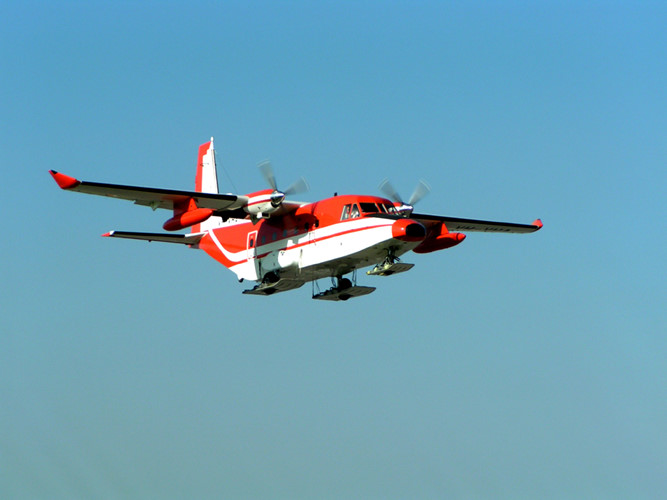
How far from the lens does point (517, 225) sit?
127ft

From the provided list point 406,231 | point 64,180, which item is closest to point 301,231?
point 406,231

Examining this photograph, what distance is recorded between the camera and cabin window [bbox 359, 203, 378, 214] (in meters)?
31.8

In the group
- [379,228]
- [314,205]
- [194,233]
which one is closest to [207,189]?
[194,233]

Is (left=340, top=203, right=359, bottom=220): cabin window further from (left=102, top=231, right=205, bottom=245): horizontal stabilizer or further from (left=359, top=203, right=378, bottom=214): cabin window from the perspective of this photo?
(left=102, top=231, right=205, bottom=245): horizontal stabilizer

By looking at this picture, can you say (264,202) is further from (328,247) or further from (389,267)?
(389,267)

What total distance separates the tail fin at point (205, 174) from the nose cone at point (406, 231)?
9955mm

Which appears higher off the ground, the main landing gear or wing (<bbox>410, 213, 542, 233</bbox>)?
wing (<bbox>410, 213, 542, 233</bbox>)

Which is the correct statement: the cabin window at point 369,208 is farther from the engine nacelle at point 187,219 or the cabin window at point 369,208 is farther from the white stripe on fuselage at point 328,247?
the engine nacelle at point 187,219

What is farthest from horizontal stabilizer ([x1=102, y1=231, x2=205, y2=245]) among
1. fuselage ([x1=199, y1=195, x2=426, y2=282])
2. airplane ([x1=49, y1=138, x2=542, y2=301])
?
fuselage ([x1=199, y1=195, x2=426, y2=282])

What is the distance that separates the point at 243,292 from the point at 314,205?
3797mm

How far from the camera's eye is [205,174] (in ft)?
129

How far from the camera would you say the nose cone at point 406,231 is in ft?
100

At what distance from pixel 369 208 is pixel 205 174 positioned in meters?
9.68

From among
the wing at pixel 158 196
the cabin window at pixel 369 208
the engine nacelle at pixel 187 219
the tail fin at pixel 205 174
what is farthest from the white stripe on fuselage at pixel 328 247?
the tail fin at pixel 205 174
